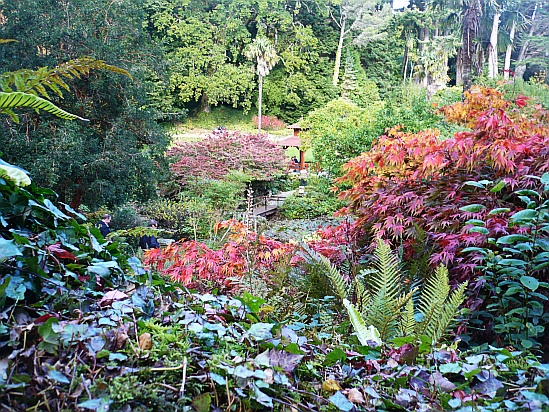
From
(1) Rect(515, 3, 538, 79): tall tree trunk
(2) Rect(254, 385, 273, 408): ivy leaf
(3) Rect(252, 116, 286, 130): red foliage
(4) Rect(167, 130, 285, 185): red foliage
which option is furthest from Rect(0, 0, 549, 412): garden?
(1) Rect(515, 3, 538, 79): tall tree trunk

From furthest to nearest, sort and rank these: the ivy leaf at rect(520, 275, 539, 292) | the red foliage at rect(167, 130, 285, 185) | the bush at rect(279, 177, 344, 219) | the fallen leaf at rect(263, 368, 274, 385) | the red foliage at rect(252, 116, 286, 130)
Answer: the red foliage at rect(252, 116, 286, 130) → the red foliage at rect(167, 130, 285, 185) → the bush at rect(279, 177, 344, 219) → the ivy leaf at rect(520, 275, 539, 292) → the fallen leaf at rect(263, 368, 274, 385)

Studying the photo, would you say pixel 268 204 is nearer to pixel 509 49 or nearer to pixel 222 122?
pixel 222 122

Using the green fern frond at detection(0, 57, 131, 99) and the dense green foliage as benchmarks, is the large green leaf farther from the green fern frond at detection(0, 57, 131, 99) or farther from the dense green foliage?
the dense green foliage

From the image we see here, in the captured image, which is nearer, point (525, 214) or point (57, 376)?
point (57, 376)

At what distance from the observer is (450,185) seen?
248 centimetres

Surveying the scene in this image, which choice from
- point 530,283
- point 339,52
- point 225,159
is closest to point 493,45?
point 339,52

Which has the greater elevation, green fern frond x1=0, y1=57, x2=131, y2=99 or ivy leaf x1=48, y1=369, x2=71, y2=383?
green fern frond x1=0, y1=57, x2=131, y2=99

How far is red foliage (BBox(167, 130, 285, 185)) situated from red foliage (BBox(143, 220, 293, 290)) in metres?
7.18

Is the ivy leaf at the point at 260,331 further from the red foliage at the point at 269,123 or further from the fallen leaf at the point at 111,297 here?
the red foliage at the point at 269,123

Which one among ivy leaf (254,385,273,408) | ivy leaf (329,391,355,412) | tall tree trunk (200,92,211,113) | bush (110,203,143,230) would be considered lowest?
bush (110,203,143,230)


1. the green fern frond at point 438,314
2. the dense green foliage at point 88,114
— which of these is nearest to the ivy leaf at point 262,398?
the green fern frond at point 438,314

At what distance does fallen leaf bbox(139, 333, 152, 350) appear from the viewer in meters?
0.73

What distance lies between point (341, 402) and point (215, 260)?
8.55ft

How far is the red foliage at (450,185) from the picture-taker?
2.17 m
